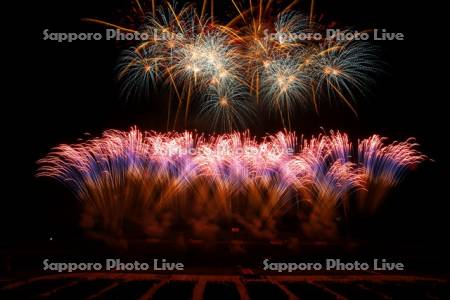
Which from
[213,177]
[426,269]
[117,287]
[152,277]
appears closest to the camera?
[117,287]

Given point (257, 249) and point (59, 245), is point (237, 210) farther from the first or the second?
point (59, 245)

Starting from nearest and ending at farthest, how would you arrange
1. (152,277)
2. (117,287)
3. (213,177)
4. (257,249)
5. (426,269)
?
(117,287)
(152,277)
(426,269)
(257,249)
(213,177)

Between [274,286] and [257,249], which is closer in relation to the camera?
[274,286]

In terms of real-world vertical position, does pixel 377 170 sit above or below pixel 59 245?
above

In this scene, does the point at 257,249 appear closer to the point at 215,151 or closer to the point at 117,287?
the point at 215,151

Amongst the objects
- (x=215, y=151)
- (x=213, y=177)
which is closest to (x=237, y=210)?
(x=213, y=177)

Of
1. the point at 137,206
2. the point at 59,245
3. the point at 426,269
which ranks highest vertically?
the point at 137,206
